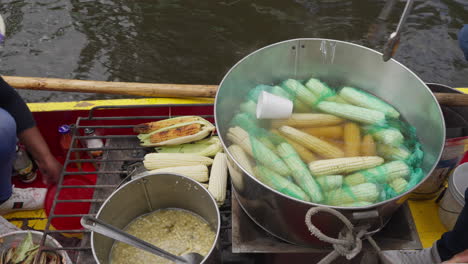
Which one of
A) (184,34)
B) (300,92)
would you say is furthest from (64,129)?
(184,34)

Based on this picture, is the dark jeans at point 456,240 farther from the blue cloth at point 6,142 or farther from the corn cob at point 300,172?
the blue cloth at point 6,142

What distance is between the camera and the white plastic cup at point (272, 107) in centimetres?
225

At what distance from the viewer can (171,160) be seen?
293 centimetres

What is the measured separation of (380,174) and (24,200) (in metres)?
3.30

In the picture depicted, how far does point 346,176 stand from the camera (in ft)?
6.75

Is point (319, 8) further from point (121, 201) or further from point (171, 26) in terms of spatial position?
point (121, 201)

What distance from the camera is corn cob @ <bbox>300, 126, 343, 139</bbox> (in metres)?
2.30

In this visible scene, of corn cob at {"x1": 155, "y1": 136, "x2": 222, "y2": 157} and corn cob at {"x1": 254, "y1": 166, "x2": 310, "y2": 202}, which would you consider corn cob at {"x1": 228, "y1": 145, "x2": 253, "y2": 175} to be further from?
corn cob at {"x1": 155, "y1": 136, "x2": 222, "y2": 157}

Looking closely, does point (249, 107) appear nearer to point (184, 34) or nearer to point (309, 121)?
point (309, 121)

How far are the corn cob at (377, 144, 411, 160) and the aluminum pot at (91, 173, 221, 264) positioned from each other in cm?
111

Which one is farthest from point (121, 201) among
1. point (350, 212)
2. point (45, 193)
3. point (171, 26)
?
point (171, 26)

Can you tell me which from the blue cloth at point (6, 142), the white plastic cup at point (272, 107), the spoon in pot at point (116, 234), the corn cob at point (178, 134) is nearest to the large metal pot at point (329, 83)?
the white plastic cup at point (272, 107)

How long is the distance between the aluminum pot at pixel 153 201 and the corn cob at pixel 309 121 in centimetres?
68

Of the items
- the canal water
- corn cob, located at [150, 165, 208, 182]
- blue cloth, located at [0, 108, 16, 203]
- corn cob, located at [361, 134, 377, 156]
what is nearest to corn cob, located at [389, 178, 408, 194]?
corn cob, located at [361, 134, 377, 156]
